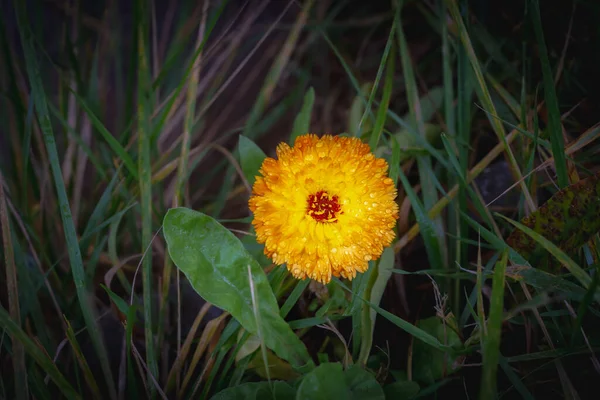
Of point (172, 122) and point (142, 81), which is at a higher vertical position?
point (142, 81)

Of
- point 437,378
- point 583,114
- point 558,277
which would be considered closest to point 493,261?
point 558,277

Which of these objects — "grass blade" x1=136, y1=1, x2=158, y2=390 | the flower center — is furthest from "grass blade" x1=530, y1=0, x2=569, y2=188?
"grass blade" x1=136, y1=1, x2=158, y2=390

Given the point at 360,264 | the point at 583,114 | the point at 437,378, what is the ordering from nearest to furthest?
the point at 360,264
the point at 437,378
the point at 583,114

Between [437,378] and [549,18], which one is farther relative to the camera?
[549,18]

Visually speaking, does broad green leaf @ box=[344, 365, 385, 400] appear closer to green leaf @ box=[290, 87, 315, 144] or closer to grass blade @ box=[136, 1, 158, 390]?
grass blade @ box=[136, 1, 158, 390]

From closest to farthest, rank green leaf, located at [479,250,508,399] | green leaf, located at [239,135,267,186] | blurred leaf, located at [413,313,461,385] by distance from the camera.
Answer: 1. green leaf, located at [479,250,508,399]
2. blurred leaf, located at [413,313,461,385]
3. green leaf, located at [239,135,267,186]

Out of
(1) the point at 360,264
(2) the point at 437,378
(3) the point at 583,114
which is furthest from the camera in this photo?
(3) the point at 583,114

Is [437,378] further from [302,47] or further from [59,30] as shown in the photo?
[59,30]

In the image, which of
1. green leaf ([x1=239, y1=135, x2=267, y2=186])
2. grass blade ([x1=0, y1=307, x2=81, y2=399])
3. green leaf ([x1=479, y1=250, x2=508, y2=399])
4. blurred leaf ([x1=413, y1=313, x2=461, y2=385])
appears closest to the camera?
green leaf ([x1=479, y1=250, x2=508, y2=399])
